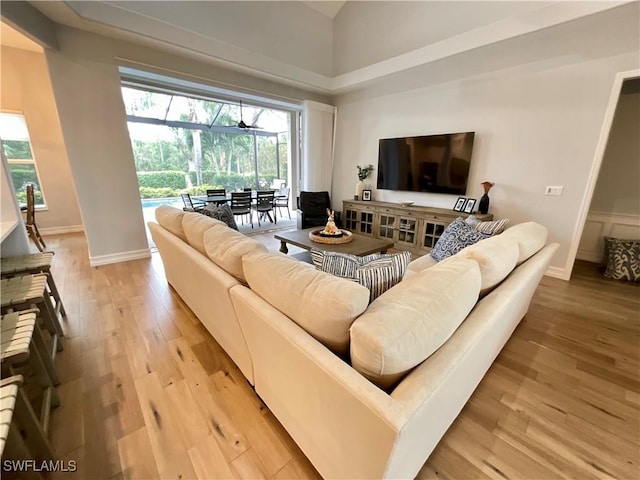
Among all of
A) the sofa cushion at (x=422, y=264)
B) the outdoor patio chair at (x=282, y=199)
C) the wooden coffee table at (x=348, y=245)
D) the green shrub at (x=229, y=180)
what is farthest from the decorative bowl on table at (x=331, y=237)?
the green shrub at (x=229, y=180)

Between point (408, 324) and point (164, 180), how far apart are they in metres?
7.32

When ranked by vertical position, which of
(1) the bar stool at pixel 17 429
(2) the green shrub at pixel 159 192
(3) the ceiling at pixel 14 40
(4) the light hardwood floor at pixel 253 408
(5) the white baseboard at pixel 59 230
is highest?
(3) the ceiling at pixel 14 40

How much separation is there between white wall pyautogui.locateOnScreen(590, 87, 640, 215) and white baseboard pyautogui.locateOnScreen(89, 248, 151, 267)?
627 cm

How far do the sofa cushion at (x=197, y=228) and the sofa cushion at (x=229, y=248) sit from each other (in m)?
0.11

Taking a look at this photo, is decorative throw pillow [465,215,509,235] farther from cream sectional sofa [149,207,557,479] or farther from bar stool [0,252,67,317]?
bar stool [0,252,67,317]

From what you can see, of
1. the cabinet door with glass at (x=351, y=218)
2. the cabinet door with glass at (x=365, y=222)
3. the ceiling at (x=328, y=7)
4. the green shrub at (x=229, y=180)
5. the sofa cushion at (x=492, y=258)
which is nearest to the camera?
the sofa cushion at (x=492, y=258)

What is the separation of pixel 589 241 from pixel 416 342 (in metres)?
4.45

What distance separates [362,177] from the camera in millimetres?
4820

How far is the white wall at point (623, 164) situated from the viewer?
3154 millimetres

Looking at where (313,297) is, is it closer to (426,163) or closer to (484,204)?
(484,204)

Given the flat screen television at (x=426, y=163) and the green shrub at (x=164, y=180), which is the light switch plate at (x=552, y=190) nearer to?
the flat screen television at (x=426, y=163)

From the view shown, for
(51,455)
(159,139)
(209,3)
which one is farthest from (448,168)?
(159,139)

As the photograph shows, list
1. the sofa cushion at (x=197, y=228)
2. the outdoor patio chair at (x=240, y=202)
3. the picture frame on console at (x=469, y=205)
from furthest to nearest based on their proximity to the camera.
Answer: the outdoor patio chair at (x=240, y=202) → the picture frame on console at (x=469, y=205) → the sofa cushion at (x=197, y=228)

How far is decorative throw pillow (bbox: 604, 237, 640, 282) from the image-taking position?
9.79ft
